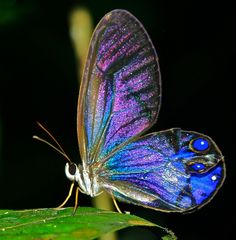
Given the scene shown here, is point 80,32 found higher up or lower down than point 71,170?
higher up

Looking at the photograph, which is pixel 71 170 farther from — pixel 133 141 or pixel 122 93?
pixel 122 93

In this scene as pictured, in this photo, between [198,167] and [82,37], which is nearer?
[198,167]

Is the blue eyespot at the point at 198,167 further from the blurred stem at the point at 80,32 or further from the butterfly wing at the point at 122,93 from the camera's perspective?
the blurred stem at the point at 80,32

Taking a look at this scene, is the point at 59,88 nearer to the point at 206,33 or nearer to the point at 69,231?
the point at 206,33

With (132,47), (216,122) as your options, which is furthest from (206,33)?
(132,47)

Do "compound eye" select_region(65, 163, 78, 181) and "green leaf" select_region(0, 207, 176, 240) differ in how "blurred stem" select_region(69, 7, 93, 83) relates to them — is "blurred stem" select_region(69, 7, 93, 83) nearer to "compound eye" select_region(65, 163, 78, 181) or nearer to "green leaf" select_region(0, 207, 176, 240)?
"compound eye" select_region(65, 163, 78, 181)

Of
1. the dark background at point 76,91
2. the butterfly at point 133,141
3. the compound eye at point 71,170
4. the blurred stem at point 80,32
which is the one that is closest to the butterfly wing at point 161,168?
the butterfly at point 133,141

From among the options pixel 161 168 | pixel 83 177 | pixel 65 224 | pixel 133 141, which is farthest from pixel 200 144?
pixel 65 224

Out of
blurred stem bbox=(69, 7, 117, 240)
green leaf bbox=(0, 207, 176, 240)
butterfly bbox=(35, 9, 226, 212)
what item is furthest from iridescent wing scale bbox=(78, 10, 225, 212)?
blurred stem bbox=(69, 7, 117, 240)
